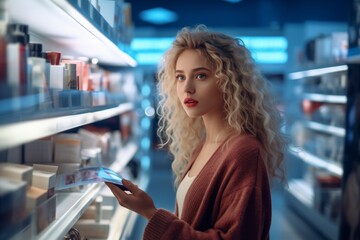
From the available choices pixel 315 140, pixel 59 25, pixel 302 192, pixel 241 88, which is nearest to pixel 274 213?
pixel 302 192

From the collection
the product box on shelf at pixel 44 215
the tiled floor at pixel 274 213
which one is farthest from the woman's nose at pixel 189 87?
the tiled floor at pixel 274 213

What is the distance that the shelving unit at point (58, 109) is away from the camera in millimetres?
1079

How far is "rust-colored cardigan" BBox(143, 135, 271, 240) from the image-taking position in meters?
1.68

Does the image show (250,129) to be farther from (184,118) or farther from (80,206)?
(80,206)

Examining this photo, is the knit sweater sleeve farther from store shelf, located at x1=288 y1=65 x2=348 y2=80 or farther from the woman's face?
store shelf, located at x1=288 y1=65 x2=348 y2=80

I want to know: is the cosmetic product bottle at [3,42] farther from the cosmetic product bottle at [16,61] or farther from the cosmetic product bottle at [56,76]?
the cosmetic product bottle at [56,76]

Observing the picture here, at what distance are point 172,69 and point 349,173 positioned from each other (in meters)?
2.28

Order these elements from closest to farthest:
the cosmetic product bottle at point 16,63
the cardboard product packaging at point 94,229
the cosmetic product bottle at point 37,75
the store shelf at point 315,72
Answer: the cosmetic product bottle at point 16,63 < the cosmetic product bottle at point 37,75 < the cardboard product packaging at point 94,229 < the store shelf at point 315,72

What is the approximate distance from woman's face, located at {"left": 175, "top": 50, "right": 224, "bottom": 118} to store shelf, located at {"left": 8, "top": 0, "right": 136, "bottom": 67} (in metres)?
0.47

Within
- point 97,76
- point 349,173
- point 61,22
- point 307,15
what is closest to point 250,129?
point 61,22

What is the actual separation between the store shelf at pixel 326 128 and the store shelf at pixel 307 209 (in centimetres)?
83

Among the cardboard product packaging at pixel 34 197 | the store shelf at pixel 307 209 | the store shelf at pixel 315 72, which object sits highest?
the store shelf at pixel 315 72

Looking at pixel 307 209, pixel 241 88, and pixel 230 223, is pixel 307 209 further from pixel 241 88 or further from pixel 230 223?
pixel 230 223

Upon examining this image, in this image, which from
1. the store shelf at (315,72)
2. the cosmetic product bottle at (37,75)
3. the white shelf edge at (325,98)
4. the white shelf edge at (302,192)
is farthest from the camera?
the white shelf edge at (302,192)
